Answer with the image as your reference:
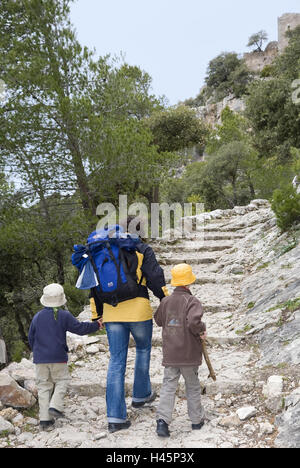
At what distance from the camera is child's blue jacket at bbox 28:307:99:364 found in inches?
146

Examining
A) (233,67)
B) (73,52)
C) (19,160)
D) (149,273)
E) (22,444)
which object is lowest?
(22,444)

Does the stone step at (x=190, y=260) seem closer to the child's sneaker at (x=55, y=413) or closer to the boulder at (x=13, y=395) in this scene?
the boulder at (x=13, y=395)

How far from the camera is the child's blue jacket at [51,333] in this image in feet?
12.2

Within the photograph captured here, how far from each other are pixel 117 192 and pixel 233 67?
54927mm

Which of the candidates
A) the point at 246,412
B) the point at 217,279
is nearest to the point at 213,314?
the point at 217,279

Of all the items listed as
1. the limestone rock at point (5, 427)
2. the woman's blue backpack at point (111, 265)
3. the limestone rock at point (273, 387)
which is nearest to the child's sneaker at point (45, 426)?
the limestone rock at point (5, 427)

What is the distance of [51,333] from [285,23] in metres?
63.5

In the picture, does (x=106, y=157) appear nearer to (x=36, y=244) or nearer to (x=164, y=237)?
(x=36, y=244)

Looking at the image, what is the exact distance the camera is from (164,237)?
11.8 metres

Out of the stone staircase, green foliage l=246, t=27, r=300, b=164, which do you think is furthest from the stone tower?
the stone staircase

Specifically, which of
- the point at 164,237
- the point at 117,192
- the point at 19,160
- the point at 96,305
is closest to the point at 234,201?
the point at 164,237

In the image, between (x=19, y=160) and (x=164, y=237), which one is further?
(x=164, y=237)

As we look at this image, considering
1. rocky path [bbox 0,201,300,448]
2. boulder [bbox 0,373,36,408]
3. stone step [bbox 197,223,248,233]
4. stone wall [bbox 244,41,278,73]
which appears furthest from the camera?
stone wall [bbox 244,41,278,73]

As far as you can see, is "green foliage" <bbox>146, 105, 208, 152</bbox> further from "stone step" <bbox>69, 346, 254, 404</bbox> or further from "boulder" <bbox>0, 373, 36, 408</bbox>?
"boulder" <bbox>0, 373, 36, 408</bbox>
